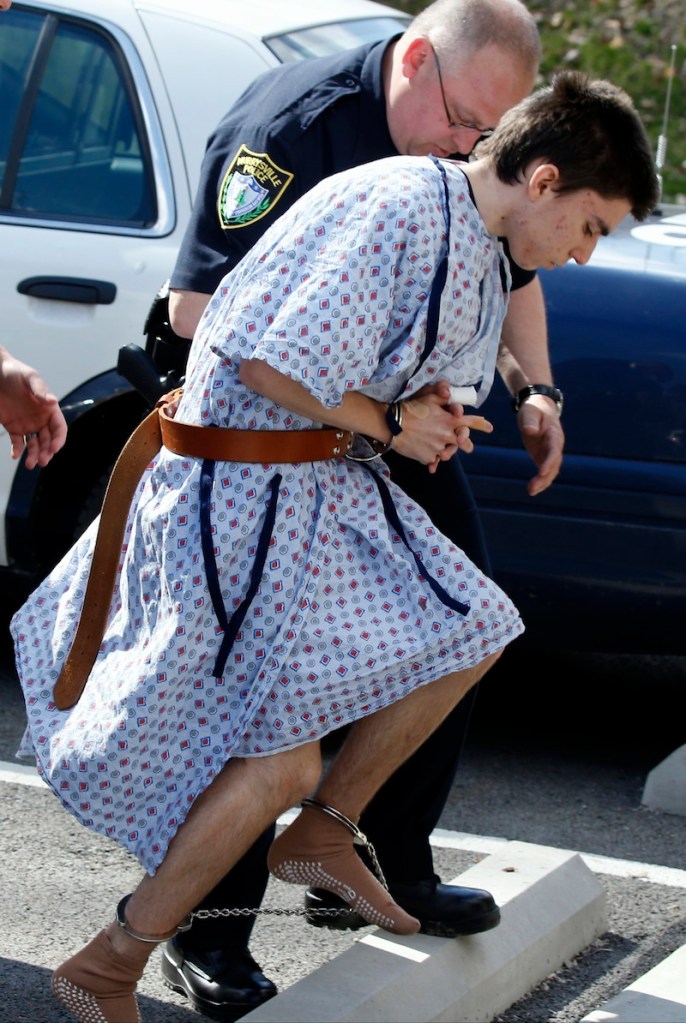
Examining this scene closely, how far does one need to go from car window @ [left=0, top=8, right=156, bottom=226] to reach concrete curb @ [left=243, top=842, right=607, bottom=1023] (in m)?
2.09

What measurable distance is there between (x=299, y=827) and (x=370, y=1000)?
30cm

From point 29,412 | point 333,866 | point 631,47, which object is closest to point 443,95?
point 29,412

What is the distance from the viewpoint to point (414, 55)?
2.98m

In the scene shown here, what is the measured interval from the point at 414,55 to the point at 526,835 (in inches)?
70.9

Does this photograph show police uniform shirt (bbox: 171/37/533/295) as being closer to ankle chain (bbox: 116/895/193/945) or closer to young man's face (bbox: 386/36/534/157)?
young man's face (bbox: 386/36/534/157)

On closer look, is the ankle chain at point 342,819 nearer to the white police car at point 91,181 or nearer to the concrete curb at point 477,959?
the concrete curb at point 477,959

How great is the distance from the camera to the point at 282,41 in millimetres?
4367

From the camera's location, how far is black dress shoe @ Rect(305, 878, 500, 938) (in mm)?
2846

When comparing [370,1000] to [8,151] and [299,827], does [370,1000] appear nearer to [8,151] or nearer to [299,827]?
[299,827]

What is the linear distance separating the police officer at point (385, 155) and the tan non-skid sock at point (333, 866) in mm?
187

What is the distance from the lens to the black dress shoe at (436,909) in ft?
9.34

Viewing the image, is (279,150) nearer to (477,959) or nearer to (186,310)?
(186,310)

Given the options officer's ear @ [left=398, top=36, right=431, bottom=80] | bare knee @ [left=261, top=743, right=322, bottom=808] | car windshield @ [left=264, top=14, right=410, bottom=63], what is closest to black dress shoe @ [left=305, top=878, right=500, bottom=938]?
bare knee @ [left=261, top=743, right=322, bottom=808]

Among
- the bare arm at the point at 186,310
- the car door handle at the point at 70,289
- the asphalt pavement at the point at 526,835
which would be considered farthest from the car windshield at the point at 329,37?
the asphalt pavement at the point at 526,835
